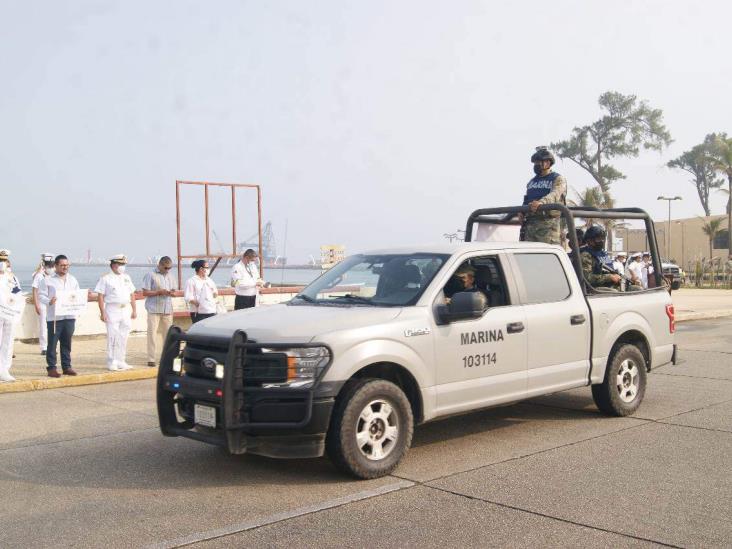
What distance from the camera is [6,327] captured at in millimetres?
11125

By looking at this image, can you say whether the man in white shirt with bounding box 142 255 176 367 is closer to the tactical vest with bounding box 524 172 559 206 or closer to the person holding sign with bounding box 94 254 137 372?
the person holding sign with bounding box 94 254 137 372

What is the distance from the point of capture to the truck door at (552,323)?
7.28 m

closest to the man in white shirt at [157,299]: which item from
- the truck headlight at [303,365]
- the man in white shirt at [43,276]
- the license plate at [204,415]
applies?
the man in white shirt at [43,276]

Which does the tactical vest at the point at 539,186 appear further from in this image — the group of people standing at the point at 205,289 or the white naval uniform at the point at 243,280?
the white naval uniform at the point at 243,280

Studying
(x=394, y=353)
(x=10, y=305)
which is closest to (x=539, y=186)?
(x=394, y=353)

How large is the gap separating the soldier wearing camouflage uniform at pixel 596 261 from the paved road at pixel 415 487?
1.38m

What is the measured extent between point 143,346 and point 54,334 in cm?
395

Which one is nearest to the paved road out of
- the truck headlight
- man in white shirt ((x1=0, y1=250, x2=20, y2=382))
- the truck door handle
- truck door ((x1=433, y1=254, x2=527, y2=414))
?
truck door ((x1=433, y1=254, x2=527, y2=414))

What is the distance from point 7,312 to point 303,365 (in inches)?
272

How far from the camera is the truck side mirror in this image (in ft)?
21.1

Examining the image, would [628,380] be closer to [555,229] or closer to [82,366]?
[555,229]

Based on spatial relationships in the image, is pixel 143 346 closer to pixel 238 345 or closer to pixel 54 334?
pixel 54 334

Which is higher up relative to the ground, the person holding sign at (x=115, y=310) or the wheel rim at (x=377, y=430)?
the person holding sign at (x=115, y=310)

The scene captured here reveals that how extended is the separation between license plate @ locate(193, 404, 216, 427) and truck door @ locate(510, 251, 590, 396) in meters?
2.84
